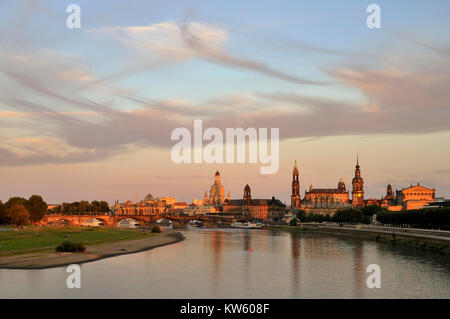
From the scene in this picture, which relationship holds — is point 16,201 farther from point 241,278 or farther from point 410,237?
point 241,278

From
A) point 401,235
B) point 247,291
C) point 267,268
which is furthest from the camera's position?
point 401,235

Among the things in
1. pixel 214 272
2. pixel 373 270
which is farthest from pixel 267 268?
pixel 373 270

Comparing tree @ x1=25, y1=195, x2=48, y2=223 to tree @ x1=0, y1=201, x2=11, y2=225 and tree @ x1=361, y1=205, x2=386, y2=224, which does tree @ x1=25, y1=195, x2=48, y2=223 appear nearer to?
tree @ x1=0, y1=201, x2=11, y2=225

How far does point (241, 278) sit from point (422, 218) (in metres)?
66.8

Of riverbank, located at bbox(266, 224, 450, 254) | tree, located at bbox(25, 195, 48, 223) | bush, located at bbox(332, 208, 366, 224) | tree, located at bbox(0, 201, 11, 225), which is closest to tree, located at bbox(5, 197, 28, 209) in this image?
tree, located at bbox(25, 195, 48, 223)

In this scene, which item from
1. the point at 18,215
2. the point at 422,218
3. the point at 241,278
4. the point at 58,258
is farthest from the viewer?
the point at 18,215

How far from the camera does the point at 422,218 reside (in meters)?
108

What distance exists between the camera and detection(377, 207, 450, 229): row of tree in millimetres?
98475

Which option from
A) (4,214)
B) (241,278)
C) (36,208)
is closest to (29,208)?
(36,208)
